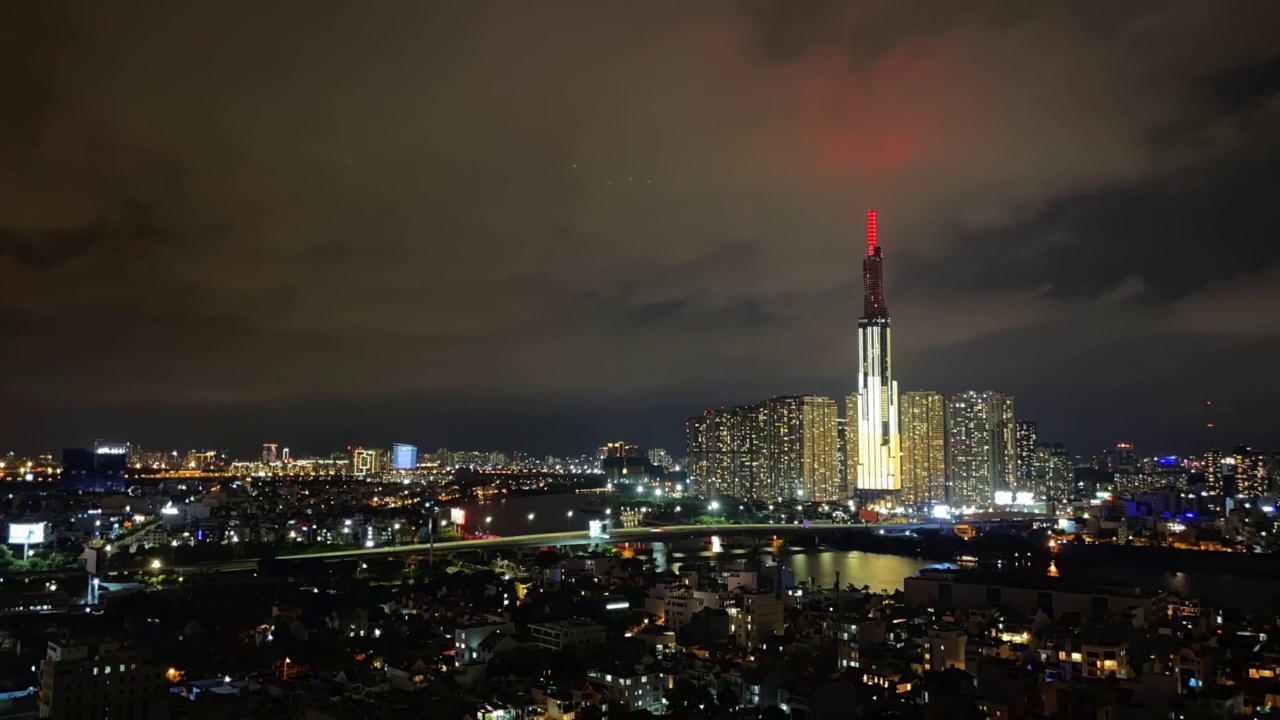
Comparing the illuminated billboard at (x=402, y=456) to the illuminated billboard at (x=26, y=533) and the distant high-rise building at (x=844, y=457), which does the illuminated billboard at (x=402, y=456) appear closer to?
the distant high-rise building at (x=844, y=457)

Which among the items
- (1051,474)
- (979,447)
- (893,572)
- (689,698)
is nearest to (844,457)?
(979,447)

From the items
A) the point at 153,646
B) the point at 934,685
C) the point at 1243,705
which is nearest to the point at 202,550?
the point at 153,646

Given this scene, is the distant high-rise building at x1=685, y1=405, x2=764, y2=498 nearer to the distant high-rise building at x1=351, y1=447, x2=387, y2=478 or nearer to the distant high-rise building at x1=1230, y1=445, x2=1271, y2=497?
the distant high-rise building at x1=1230, y1=445, x2=1271, y2=497

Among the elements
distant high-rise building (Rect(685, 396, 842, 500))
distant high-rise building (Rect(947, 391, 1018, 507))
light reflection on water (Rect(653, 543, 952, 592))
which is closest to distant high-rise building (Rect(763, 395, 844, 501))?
distant high-rise building (Rect(685, 396, 842, 500))

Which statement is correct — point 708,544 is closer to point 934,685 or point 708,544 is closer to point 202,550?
point 202,550

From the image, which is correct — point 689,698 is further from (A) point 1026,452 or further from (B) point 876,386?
(A) point 1026,452
